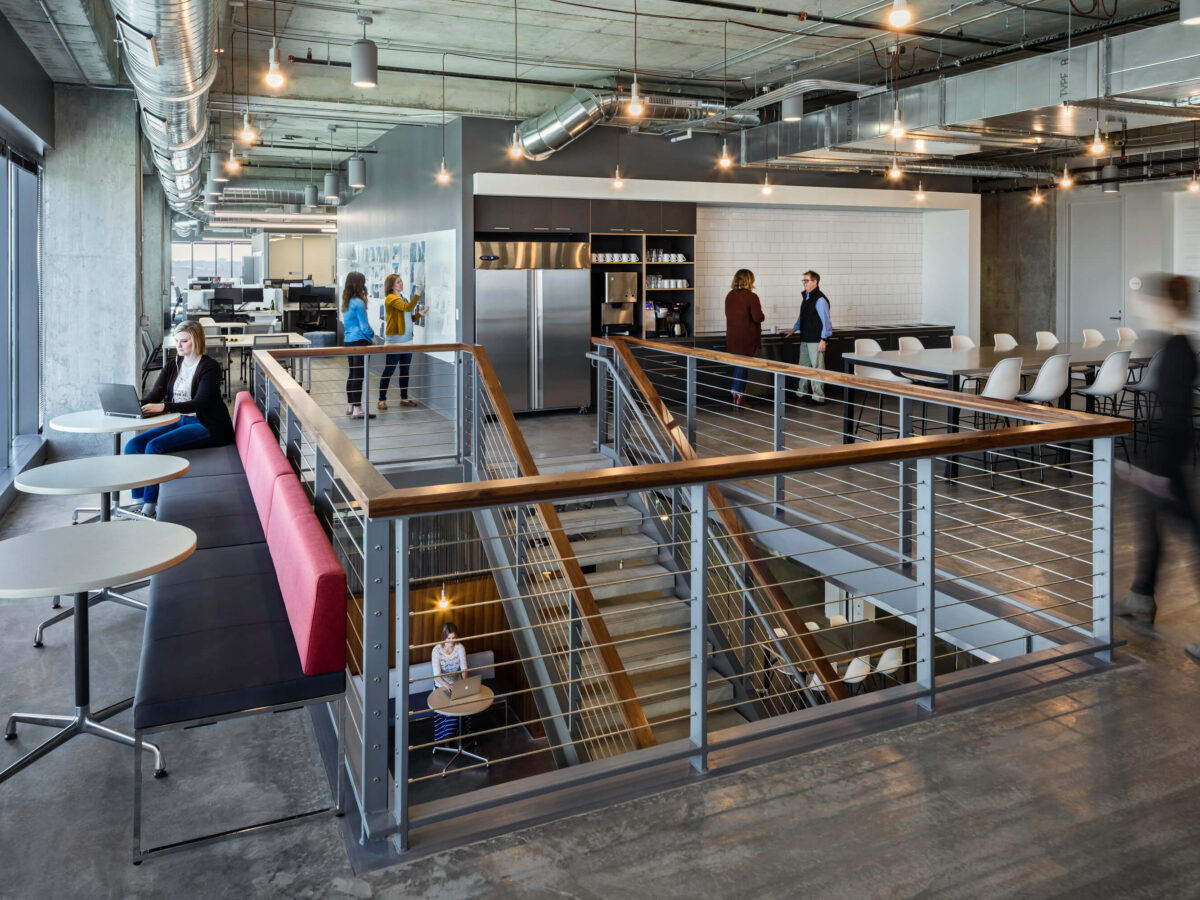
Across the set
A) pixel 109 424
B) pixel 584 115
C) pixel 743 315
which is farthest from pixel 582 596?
pixel 743 315

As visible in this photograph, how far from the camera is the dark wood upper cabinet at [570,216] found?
10.3m

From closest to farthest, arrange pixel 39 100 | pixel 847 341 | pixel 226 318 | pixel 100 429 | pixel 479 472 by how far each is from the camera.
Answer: pixel 100 429
pixel 479 472
pixel 39 100
pixel 847 341
pixel 226 318

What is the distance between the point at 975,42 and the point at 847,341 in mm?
3949

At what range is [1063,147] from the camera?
1027 cm

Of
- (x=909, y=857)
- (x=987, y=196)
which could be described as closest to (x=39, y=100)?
(x=909, y=857)

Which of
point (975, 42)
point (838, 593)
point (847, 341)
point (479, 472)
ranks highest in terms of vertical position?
point (975, 42)

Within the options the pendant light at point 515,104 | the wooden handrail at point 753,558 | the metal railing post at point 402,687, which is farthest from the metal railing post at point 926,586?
the pendant light at point 515,104

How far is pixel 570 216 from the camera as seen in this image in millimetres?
10383

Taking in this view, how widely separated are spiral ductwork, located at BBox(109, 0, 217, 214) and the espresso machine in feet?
14.5

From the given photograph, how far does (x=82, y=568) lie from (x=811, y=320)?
28.6 feet

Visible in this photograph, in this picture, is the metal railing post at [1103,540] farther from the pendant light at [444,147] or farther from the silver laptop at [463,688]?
the pendant light at [444,147]

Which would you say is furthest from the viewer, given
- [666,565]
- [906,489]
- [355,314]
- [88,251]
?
[355,314]

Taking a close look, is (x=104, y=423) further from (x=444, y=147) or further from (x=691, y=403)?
(x=444, y=147)

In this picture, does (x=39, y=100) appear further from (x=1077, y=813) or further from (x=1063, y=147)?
(x=1063, y=147)
